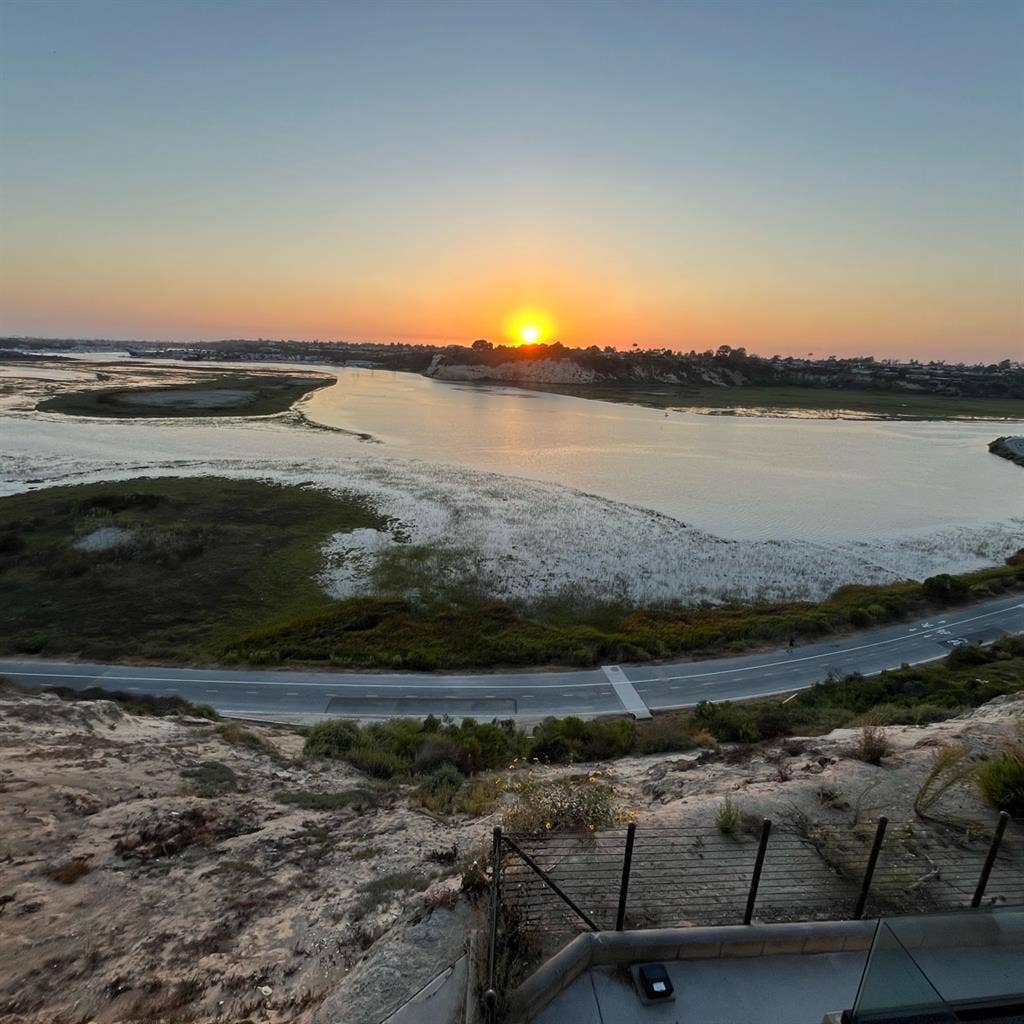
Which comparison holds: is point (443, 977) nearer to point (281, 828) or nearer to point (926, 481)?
point (281, 828)

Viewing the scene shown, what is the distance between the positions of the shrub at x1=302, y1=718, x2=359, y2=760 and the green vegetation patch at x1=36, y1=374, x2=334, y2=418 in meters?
87.6

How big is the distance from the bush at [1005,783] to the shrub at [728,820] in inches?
159

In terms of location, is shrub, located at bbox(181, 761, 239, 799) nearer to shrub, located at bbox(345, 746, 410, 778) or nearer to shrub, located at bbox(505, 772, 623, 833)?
shrub, located at bbox(345, 746, 410, 778)

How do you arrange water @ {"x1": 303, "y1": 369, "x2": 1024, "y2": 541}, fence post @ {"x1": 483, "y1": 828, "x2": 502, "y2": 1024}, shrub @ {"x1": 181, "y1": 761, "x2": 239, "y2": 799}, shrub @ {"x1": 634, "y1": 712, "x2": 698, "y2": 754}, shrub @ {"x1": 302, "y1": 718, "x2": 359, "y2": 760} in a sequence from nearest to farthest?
fence post @ {"x1": 483, "y1": 828, "x2": 502, "y2": 1024} < shrub @ {"x1": 181, "y1": 761, "x2": 239, "y2": 799} < shrub @ {"x1": 302, "y1": 718, "x2": 359, "y2": 760} < shrub @ {"x1": 634, "y1": 712, "x2": 698, "y2": 754} < water @ {"x1": 303, "y1": 369, "x2": 1024, "y2": 541}

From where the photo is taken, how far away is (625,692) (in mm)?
24422

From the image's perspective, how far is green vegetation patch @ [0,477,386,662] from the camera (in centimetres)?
2806

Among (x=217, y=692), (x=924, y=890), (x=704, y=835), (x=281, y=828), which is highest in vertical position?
(x=924, y=890)

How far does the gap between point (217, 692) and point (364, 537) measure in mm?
18794

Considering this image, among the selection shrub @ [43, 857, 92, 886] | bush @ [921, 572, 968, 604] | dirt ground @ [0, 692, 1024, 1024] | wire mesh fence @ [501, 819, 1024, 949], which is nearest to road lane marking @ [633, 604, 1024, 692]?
bush @ [921, 572, 968, 604]

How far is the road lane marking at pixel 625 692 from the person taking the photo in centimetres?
2303

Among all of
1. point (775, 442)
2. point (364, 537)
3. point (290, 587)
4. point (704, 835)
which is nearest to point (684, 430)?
point (775, 442)

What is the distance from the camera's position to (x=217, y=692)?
77.5 feet

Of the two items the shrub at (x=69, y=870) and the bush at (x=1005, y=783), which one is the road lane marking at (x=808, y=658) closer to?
the bush at (x=1005, y=783)

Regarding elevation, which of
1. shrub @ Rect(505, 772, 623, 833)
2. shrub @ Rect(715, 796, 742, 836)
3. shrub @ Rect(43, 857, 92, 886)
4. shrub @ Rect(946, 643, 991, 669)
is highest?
shrub @ Rect(505, 772, 623, 833)
